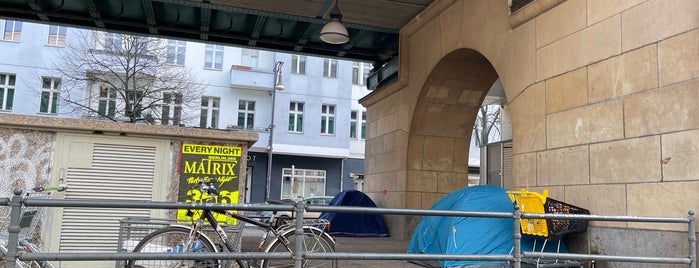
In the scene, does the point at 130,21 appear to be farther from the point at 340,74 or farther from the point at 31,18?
the point at 340,74

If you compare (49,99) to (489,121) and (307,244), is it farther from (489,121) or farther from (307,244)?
(307,244)

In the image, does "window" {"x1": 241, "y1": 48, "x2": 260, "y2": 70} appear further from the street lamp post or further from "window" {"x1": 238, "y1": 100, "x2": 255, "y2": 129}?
"window" {"x1": 238, "y1": 100, "x2": 255, "y2": 129}

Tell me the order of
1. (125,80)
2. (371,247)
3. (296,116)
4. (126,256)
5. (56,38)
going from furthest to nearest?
1. (296,116)
2. (56,38)
3. (125,80)
4. (371,247)
5. (126,256)

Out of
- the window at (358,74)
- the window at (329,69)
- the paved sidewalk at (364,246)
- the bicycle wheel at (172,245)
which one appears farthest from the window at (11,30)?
the bicycle wheel at (172,245)

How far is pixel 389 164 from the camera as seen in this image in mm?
13250

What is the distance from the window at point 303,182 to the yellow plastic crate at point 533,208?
2650cm

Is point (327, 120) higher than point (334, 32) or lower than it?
higher

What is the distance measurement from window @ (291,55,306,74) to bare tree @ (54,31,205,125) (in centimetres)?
666

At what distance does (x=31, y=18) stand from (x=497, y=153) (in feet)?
46.6

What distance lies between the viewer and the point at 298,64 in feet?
112

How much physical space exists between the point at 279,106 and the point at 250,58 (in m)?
3.37

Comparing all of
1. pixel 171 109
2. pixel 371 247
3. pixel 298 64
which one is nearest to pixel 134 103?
pixel 171 109

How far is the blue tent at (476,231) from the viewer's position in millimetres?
6676

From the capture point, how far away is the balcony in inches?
1270
